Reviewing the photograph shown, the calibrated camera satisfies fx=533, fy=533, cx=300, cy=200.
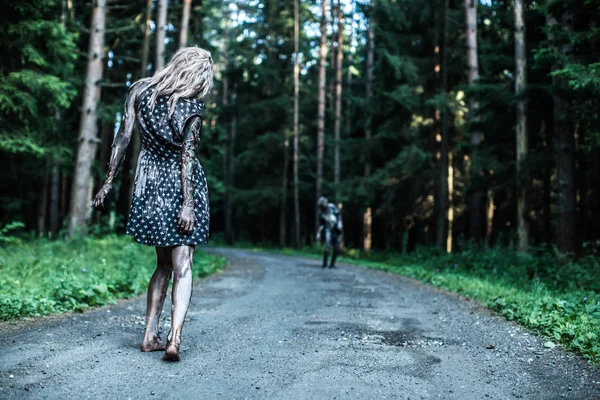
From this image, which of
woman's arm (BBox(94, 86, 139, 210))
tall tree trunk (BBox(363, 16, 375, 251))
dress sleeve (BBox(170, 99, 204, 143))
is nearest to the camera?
dress sleeve (BBox(170, 99, 204, 143))

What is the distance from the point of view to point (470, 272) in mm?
12070

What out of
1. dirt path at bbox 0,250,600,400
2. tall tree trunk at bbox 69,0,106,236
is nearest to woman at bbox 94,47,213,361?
dirt path at bbox 0,250,600,400

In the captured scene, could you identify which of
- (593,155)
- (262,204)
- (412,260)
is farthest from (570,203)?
(262,204)

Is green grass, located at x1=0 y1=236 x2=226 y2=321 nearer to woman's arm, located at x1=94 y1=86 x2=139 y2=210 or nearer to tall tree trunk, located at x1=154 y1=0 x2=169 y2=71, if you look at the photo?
woman's arm, located at x1=94 y1=86 x2=139 y2=210

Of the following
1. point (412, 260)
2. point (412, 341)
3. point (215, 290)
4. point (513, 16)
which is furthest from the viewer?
point (412, 260)

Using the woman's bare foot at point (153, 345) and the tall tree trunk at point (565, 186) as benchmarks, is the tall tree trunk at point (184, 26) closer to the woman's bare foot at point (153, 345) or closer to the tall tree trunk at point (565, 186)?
the tall tree trunk at point (565, 186)

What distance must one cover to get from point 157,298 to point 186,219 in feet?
2.50

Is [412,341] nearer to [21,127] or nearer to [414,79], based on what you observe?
[21,127]

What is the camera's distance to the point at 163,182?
4117 mm

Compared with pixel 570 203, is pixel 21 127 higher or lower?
higher

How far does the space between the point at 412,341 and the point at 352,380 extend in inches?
60.5

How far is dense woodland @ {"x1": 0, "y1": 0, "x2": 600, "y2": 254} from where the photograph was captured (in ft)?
38.2

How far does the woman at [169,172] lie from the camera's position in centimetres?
403

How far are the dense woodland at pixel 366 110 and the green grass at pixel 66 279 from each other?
1.45m
